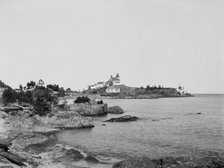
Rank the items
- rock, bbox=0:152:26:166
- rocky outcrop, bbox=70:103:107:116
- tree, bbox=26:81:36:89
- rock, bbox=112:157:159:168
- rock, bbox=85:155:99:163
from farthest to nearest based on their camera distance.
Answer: tree, bbox=26:81:36:89 → rocky outcrop, bbox=70:103:107:116 → rock, bbox=85:155:99:163 → rock, bbox=0:152:26:166 → rock, bbox=112:157:159:168

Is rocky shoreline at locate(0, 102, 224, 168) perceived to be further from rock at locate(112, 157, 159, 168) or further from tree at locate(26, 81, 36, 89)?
tree at locate(26, 81, 36, 89)

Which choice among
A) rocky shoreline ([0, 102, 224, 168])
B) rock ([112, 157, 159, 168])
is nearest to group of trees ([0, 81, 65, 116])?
rocky shoreline ([0, 102, 224, 168])

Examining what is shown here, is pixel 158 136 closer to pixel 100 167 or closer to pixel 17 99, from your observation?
pixel 100 167

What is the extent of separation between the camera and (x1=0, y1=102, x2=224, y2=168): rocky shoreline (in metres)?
20.2

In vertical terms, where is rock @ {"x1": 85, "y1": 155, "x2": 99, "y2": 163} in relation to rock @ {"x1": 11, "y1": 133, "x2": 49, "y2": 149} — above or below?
below

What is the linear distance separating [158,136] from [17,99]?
212 ft

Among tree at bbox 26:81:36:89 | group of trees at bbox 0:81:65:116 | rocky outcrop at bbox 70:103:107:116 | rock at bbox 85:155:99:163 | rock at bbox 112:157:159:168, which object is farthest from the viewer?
tree at bbox 26:81:36:89

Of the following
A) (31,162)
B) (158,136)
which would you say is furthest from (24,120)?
(31,162)

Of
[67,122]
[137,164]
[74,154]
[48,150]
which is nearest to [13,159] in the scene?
[74,154]

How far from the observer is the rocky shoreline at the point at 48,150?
20.2m

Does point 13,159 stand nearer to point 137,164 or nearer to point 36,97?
point 137,164

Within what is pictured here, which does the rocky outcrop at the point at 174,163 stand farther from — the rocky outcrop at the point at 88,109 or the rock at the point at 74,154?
the rocky outcrop at the point at 88,109

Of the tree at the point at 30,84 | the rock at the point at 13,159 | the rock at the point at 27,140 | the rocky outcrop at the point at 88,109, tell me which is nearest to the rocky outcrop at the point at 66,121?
the rock at the point at 27,140

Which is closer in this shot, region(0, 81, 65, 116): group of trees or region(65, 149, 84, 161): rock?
region(65, 149, 84, 161): rock
